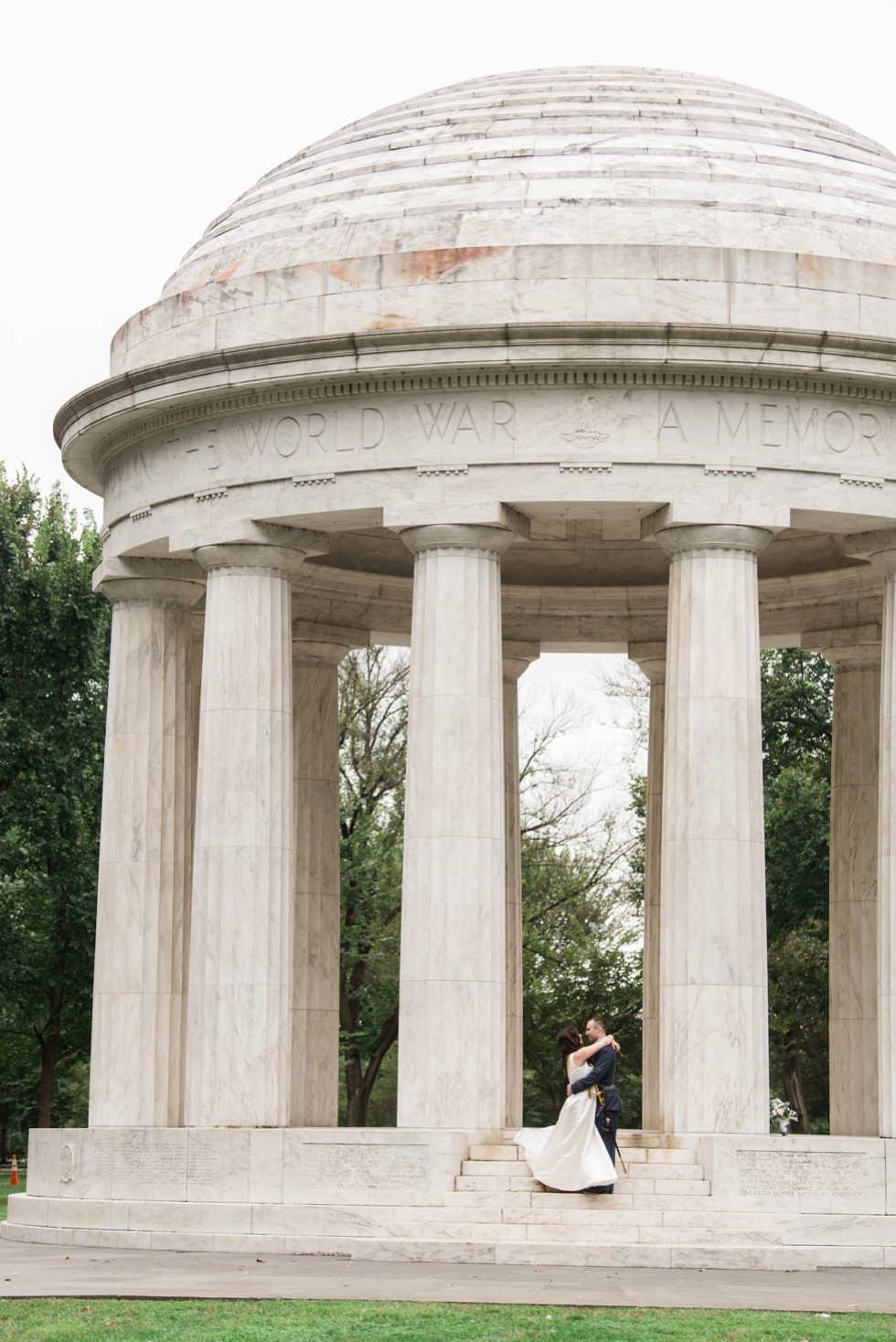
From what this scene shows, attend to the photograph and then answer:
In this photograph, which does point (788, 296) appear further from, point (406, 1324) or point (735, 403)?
point (406, 1324)

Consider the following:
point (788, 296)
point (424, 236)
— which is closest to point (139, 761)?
point (424, 236)

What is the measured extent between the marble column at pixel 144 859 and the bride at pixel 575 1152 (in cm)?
1540

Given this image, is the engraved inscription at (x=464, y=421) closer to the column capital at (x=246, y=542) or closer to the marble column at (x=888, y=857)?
the column capital at (x=246, y=542)

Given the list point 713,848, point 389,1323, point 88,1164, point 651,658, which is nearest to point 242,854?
point 88,1164

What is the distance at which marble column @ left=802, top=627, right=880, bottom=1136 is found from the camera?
70500mm

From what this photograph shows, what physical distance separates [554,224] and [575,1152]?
2430 cm

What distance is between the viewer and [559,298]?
54.2 metres

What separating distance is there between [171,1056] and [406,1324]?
96.5 feet

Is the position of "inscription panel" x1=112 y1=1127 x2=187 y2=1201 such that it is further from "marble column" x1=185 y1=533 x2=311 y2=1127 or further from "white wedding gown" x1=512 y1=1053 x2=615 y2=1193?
"white wedding gown" x1=512 y1=1053 x2=615 y2=1193

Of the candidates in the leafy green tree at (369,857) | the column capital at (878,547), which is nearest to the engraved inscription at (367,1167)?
the column capital at (878,547)

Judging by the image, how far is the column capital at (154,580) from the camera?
62844 mm

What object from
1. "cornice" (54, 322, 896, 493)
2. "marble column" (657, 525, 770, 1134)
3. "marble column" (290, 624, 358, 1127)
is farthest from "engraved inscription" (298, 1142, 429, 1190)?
"marble column" (290, 624, 358, 1127)

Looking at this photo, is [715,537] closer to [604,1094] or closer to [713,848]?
[713,848]

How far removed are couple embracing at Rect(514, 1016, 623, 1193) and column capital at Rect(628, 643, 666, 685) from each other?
2486 cm
